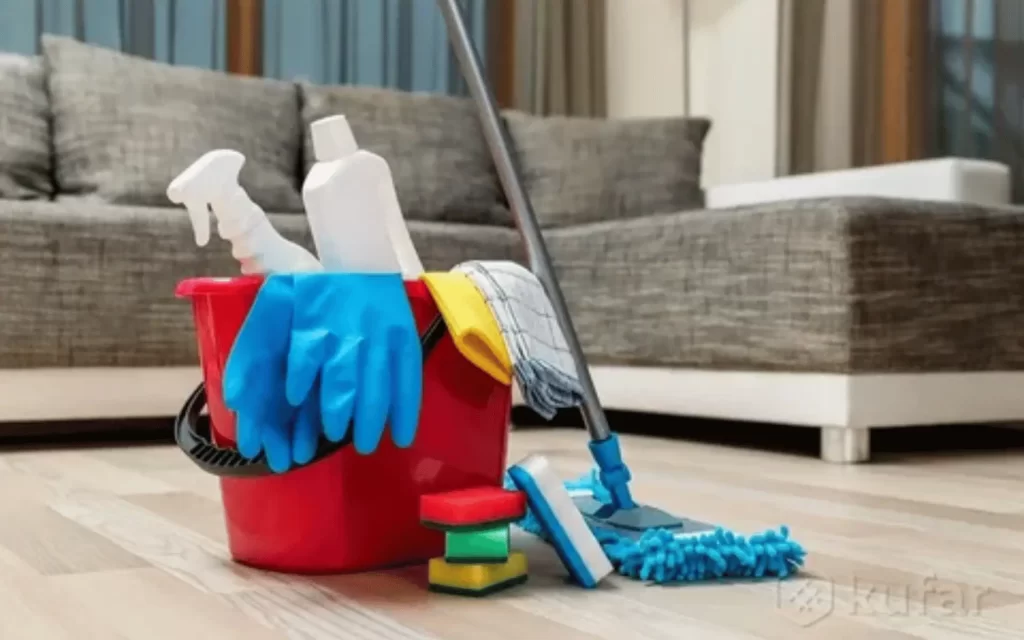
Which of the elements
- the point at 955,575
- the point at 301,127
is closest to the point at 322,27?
the point at 301,127

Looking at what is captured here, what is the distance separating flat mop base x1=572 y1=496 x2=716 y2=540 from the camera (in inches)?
43.5

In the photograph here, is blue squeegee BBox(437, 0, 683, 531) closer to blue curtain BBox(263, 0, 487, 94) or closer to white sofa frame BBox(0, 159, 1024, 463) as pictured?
white sofa frame BBox(0, 159, 1024, 463)

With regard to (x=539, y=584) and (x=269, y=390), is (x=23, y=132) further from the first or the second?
(x=539, y=584)

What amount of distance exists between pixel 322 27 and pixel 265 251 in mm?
2577

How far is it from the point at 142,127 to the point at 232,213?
1.71 meters

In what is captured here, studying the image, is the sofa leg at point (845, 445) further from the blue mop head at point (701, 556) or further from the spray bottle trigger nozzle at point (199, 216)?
the spray bottle trigger nozzle at point (199, 216)

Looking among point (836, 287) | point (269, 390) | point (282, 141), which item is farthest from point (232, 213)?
point (282, 141)

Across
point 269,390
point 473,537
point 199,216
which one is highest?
point 199,216

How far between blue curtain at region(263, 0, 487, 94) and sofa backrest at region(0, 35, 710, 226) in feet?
1.62

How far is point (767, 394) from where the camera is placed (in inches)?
81.6

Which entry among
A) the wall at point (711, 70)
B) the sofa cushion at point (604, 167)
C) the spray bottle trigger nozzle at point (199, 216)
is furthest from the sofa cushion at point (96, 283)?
the wall at point (711, 70)

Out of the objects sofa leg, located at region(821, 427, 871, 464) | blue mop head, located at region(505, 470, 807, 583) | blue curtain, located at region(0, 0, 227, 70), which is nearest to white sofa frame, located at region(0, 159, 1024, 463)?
sofa leg, located at region(821, 427, 871, 464)

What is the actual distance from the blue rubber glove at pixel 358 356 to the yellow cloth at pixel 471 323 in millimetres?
30

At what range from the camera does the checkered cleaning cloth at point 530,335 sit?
1011 mm
